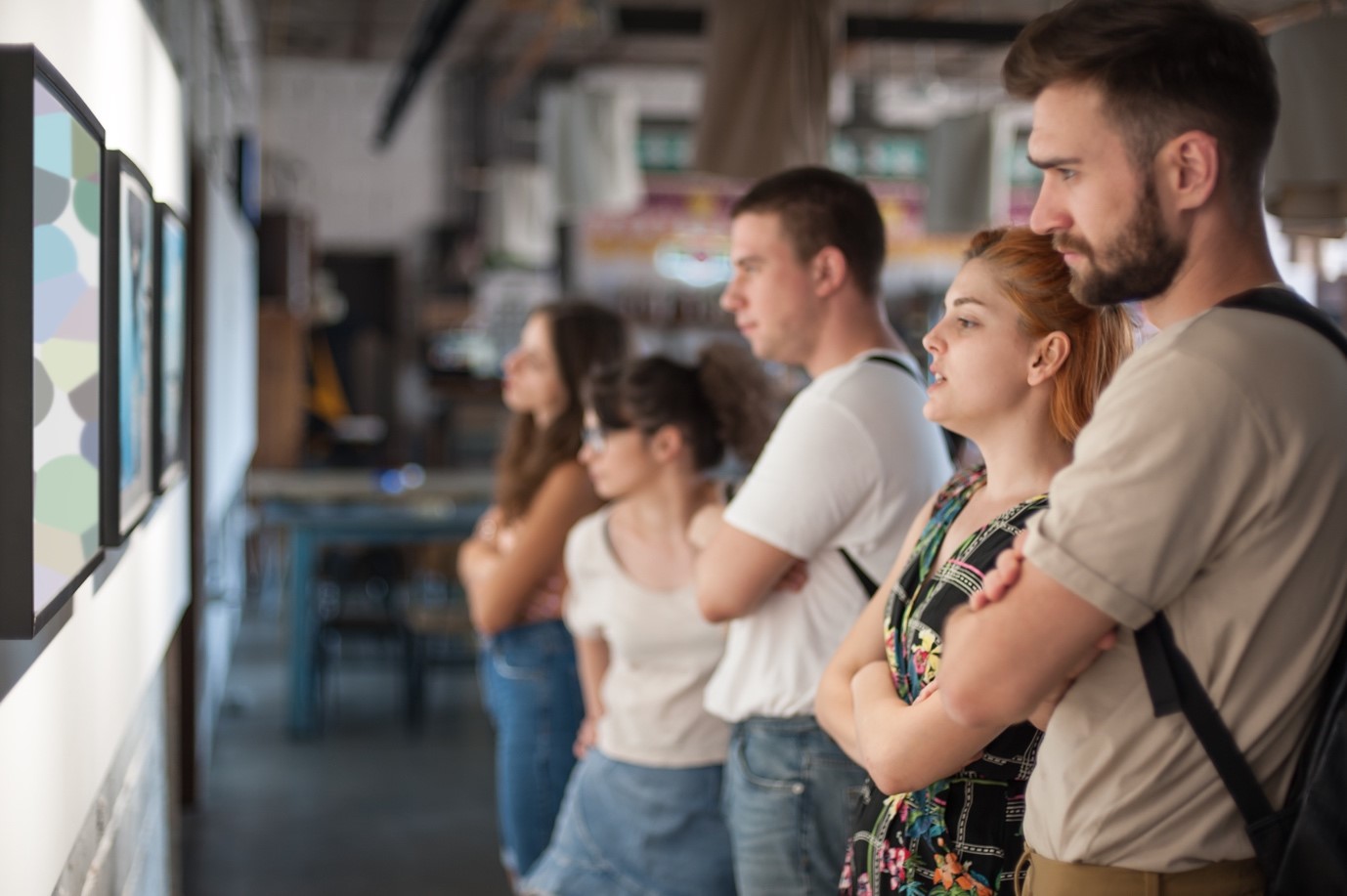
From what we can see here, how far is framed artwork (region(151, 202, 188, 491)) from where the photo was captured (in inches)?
118

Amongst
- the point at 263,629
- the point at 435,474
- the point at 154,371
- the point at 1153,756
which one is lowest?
the point at 263,629

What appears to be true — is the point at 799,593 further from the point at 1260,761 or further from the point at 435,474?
the point at 435,474

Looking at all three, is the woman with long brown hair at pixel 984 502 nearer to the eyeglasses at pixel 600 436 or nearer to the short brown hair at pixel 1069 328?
the short brown hair at pixel 1069 328

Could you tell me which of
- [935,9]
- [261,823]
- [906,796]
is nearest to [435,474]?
[261,823]

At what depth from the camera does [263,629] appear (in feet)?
32.1

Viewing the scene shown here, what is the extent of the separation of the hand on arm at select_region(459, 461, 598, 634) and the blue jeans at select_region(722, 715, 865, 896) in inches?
49.3

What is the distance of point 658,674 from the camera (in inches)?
116

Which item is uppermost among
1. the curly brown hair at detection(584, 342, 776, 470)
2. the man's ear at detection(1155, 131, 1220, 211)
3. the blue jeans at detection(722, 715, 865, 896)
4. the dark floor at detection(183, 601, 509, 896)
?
the man's ear at detection(1155, 131, 1220, 211)

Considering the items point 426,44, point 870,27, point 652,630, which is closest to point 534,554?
point 652,630

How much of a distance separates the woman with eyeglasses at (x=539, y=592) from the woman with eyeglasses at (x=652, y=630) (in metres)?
0.46

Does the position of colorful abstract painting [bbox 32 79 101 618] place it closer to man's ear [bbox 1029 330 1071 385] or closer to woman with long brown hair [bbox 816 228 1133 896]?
woman with long brown hair [bbox 816 228 1133 896]

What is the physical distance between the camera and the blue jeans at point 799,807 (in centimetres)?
237

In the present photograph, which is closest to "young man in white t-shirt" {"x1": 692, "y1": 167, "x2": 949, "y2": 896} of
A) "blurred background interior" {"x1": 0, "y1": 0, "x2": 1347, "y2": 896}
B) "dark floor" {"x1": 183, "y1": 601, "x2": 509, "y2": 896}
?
"blurred background interior" {"x1": 0, "y1": 0, "x2": 1347, "y2": 896}

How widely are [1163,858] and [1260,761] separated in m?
0.13
